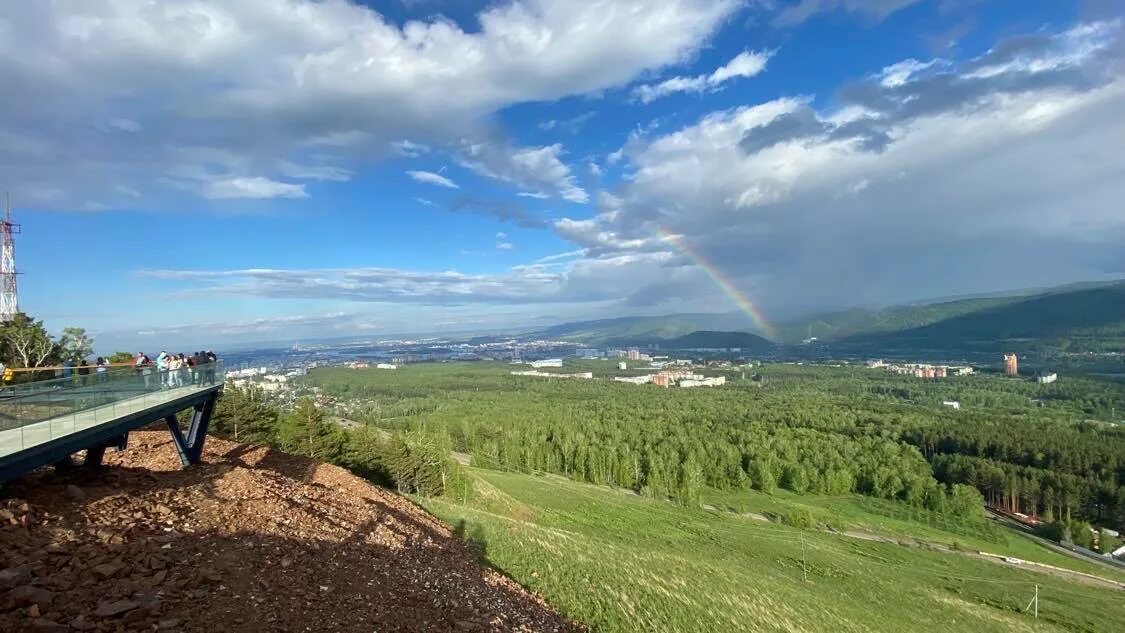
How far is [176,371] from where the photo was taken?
53.8 ft

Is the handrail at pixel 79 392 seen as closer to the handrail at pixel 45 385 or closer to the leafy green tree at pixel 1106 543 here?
the handrail at pixel 45 385

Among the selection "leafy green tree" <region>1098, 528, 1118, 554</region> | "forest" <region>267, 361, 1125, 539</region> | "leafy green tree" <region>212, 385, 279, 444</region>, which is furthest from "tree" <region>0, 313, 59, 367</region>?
"leafy green tree" <region>1098, 528, 1118, 554</region>

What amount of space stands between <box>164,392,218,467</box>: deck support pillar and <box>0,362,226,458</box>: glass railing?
36.7 inches

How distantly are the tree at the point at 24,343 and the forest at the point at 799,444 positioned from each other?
18.9 m

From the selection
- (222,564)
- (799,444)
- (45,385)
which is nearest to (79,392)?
(45,385)

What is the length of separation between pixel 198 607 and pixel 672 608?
12.9 m

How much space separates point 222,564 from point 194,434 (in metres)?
9.98

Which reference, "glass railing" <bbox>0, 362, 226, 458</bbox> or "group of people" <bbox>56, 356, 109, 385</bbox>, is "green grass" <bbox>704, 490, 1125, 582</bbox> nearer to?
"glass railing" <bbox>0, 362, 226, 458</bbox>

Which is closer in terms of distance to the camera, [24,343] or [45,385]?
[45,385]

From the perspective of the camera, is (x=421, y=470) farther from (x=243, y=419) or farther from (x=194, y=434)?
(x=194, y=434)

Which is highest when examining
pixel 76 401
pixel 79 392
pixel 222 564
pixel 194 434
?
pixel 79 392

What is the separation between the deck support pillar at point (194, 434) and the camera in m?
15.5

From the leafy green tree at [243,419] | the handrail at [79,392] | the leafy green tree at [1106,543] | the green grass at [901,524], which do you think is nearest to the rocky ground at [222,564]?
the handrail at [79,392]

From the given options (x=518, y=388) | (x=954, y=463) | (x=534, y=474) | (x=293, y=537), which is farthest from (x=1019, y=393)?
(x=293, y=537)
